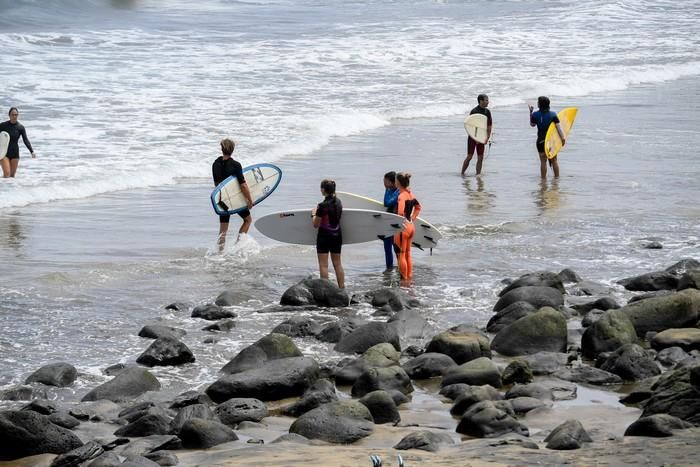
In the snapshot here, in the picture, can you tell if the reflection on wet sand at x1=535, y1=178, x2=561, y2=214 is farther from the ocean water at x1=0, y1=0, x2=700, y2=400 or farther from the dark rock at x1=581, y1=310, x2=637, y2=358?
the dark rock at x1=581, y1=310, x2=637, y2=358

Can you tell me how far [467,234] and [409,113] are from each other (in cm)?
1187

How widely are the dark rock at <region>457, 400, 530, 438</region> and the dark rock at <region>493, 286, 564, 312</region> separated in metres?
3.54

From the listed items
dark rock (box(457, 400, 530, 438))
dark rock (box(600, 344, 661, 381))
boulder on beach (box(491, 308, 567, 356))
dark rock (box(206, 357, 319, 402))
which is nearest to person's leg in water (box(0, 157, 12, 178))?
dark rock (box(206, 357, 319, 402))

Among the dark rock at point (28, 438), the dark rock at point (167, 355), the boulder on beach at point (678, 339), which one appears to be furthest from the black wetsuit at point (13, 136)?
the boulder on beach at point (678, 339)

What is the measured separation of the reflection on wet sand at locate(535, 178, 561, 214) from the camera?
1741 cm

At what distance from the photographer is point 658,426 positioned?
23.7 feet

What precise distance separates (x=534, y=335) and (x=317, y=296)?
9.09 ft

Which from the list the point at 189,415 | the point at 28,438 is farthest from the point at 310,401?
the point at 28,438

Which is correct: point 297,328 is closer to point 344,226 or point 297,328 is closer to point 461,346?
point 461,346

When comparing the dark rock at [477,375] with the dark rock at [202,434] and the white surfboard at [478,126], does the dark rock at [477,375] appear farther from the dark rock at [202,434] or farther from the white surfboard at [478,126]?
the white surfboard at [478,126]

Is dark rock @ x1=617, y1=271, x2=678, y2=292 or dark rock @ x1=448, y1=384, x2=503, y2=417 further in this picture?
dark rock @ x1=617, y1=271, x2=678, y2=292

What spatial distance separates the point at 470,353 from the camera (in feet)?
32.4

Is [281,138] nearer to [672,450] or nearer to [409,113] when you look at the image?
[409,113]

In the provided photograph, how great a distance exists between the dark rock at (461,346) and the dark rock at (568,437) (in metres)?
2.44
